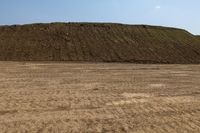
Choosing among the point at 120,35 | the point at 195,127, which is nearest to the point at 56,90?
the point at 195,127

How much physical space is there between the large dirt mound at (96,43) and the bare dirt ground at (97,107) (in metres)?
20.9

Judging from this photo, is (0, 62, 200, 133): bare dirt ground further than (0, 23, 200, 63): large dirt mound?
No

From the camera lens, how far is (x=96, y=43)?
146 feet

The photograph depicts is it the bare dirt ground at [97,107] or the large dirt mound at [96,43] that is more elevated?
the large dirt mound at [96,43]

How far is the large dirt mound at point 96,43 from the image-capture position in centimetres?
3900

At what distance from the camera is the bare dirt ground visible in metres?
9.31

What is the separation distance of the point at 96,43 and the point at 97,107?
33033 millimetres

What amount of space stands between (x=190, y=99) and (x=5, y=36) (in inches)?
1357

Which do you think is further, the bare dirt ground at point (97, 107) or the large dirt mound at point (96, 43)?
the large dirt mound at point (96, 43)

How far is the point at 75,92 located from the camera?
48.9 ft

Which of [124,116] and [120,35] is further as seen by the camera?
[120,35]

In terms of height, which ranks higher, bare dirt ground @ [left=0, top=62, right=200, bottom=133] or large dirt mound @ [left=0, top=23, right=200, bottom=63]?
large dirt mound @ [left=0, top=23, right=200, bottom=63]

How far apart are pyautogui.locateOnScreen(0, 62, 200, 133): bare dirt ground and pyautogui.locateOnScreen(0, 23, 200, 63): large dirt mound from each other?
2089cm

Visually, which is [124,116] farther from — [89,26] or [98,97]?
[89,26]
